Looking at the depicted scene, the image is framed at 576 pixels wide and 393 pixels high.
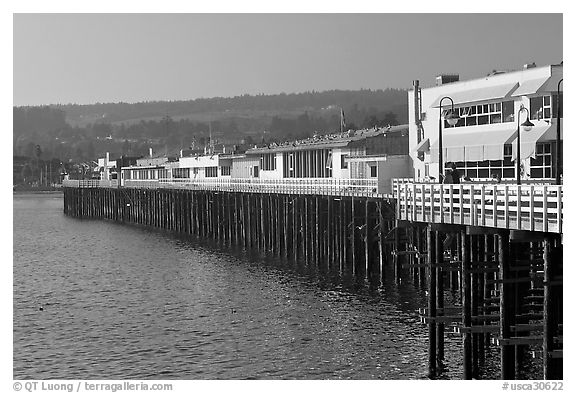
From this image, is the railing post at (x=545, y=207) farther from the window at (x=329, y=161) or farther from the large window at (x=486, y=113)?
the window at (x=329, y=161)

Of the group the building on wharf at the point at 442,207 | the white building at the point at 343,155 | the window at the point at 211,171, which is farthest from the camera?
the window at the point at 211,171

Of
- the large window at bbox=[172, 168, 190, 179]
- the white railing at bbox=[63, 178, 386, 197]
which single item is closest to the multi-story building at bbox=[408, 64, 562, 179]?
the white railing at bbox=[63, 178, 386, 197]

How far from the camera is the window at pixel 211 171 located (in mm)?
99938

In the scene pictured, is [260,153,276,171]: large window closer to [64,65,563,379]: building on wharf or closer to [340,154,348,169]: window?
[64,65,563,379]: building on wharf

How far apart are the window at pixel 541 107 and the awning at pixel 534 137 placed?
2.73 ft

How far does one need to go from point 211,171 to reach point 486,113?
5562 cm

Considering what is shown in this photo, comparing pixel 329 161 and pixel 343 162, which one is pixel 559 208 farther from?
pixel 329 161

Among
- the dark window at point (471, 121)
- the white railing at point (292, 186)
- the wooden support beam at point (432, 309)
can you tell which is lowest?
the wooden support beam at point (432, 309)

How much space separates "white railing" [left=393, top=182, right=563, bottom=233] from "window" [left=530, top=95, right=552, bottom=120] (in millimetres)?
12237

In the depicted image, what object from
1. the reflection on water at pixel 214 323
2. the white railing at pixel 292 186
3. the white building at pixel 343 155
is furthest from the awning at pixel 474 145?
the white building at pixel 343 155

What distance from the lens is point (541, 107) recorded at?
44.0m

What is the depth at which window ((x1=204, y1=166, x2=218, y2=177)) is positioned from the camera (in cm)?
9994
